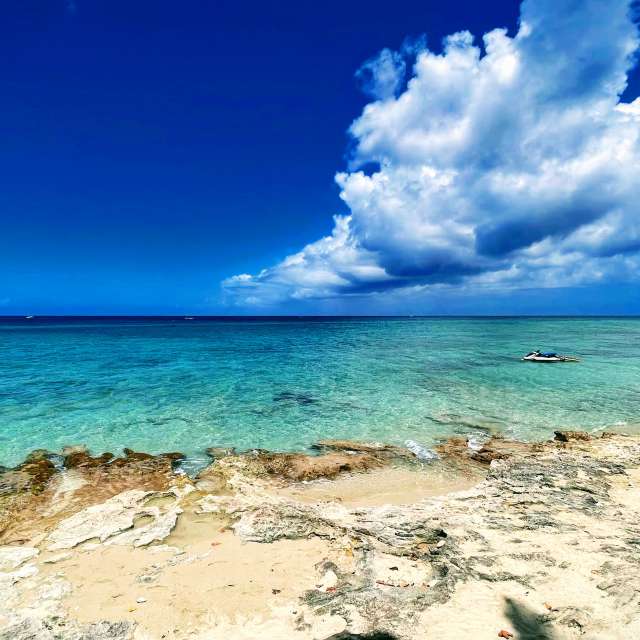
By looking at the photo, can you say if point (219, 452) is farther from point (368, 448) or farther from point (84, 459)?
point (368, 448)

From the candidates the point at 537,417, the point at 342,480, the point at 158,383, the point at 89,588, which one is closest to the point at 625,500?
the point at 342,480

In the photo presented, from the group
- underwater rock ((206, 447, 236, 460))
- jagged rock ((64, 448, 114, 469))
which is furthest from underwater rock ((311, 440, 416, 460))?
jagged rock ((64, 448, 114, 469))

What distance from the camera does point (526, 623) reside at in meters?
5.45

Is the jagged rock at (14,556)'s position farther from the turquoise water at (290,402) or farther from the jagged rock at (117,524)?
the turquoise water at (290,402)

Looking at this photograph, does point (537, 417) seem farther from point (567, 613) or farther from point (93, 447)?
point (93, 447)

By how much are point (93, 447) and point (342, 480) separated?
10.6 meters

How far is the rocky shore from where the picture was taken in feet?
18.6

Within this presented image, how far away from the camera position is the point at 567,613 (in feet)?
18.2

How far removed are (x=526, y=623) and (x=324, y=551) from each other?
3634mm

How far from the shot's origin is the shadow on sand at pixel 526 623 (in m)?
5.21

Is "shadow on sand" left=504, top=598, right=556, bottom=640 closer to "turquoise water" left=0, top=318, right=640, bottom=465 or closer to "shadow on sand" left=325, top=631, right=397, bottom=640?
"shadow on sand" left=325, top=631, right=397, bottom=640

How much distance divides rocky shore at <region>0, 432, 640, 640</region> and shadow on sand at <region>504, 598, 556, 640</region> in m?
0.02

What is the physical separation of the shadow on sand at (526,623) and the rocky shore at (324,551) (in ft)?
0.07

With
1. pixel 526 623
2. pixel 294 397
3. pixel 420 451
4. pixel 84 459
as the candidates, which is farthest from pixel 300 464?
pixel 294 397
